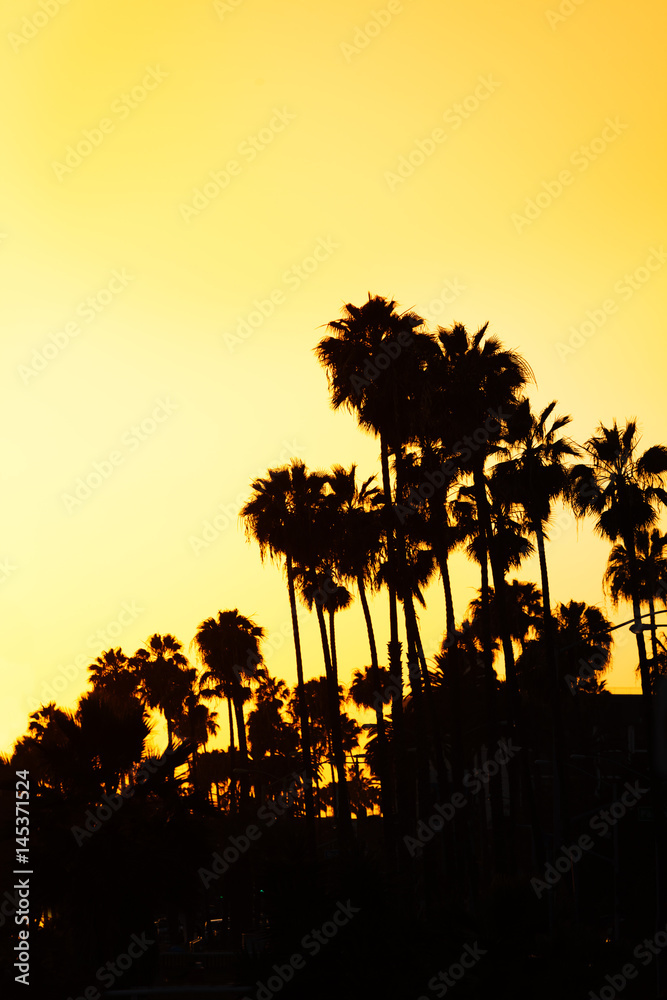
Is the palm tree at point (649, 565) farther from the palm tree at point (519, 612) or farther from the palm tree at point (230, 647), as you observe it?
the palm tree at point (230, 647)

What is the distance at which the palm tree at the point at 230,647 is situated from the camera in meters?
74.4

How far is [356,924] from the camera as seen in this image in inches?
594

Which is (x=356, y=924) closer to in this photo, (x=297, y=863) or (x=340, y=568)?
(x=297, y=863)

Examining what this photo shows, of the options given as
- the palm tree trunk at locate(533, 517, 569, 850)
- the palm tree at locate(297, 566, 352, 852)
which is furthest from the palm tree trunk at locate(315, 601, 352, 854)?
the palm tree trunk at locate(533, 517, 569, 850)

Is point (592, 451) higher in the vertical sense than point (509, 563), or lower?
higher

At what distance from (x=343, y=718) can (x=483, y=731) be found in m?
31.7

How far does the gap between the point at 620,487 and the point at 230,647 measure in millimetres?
34956

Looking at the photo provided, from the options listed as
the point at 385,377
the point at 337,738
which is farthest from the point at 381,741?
the point at 385,377

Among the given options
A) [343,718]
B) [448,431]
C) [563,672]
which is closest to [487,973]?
[448,431]

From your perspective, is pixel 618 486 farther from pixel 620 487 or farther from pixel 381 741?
pixel 381 741

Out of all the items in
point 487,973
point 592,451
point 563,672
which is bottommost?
point 487,973

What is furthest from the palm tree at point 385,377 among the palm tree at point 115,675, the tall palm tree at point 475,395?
the palm tree at point 115,675

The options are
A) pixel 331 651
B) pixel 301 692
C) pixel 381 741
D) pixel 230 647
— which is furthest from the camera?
pixel 230 647

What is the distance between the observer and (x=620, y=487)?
47.3 m
